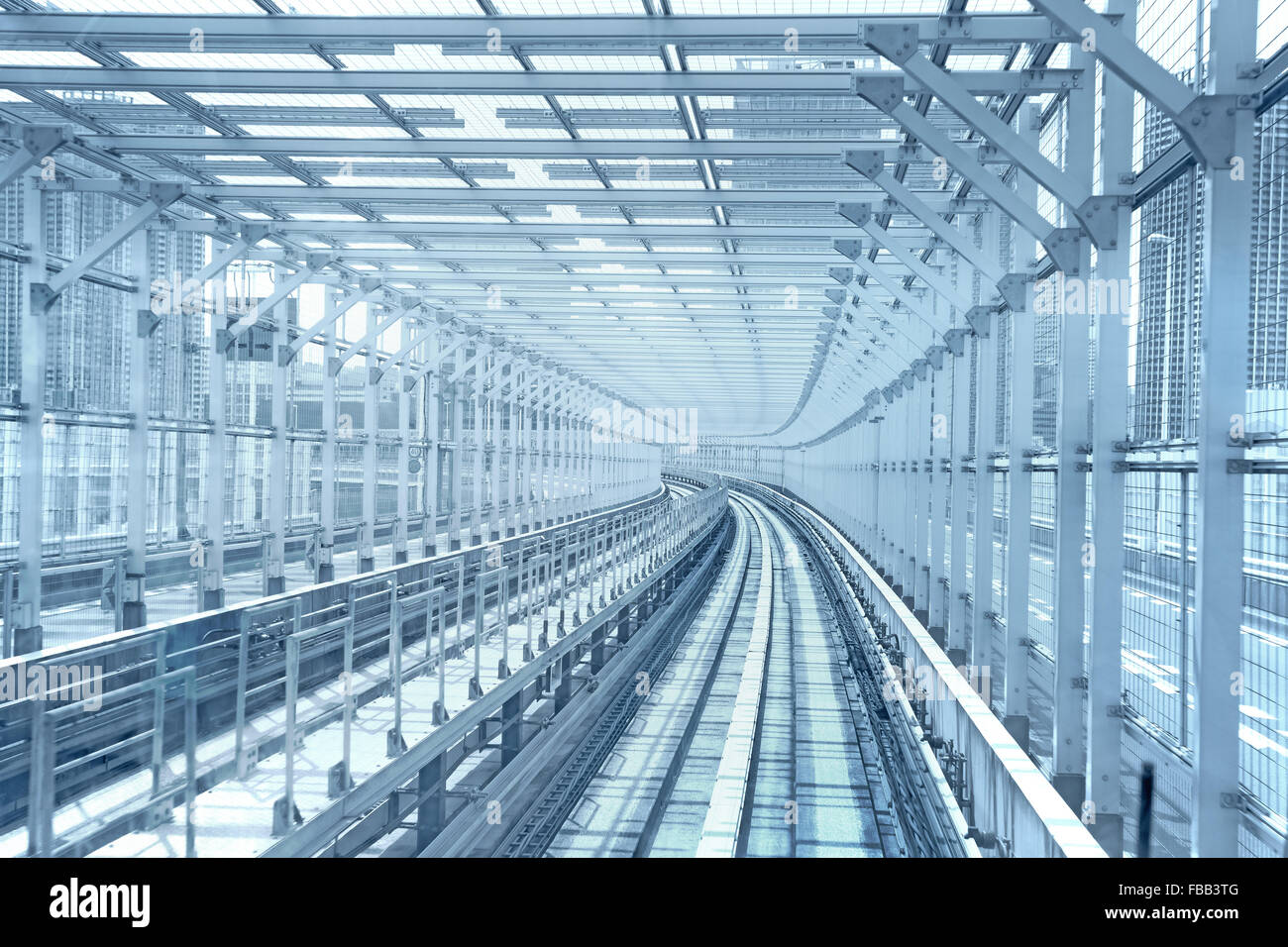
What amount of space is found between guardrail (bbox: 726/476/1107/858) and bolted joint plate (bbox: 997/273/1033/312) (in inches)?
103

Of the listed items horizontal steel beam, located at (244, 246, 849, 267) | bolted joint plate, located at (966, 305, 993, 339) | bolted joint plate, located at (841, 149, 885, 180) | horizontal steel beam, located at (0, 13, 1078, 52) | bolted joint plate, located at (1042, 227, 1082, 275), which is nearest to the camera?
bolted joint plate, located at (1042, 227, 1082, 275)

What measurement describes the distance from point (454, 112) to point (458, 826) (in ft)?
19.9

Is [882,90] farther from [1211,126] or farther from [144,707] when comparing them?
[144,707]

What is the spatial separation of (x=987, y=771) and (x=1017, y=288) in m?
3.21

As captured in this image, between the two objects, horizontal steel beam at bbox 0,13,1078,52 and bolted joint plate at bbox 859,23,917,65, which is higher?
horizontal steel beam at bbox 0,13,1078,52

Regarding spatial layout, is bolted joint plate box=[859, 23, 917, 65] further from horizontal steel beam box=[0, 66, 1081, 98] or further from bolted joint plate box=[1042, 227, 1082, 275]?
horizontal steel beam box=[0, 66, 1081, 98]

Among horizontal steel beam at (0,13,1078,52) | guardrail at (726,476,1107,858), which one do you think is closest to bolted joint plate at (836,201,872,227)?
horizontal steel beam at (0,13,1078,52)

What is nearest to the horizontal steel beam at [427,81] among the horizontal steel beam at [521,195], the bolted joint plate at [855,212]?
the bolted joint plate at [855,212]

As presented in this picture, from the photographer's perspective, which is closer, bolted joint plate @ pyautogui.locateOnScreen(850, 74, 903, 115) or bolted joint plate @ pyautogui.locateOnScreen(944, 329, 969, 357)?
bolted joint plate @ pyautogui.locateOnScreen(850, 74, 903, 115)

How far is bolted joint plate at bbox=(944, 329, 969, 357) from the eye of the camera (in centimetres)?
938

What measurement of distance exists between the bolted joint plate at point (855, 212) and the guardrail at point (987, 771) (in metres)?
3.81

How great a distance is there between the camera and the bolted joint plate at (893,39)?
199 inches
